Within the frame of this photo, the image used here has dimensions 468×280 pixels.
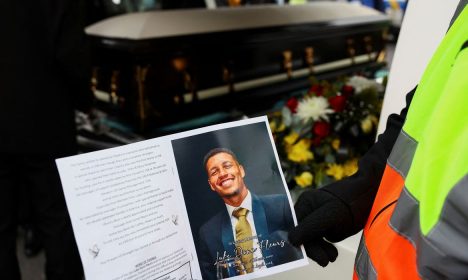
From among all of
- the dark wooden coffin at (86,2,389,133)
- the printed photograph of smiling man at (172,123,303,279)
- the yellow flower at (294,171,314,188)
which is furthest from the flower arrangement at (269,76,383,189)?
the printed photograph of smiling man at (172,123,303,279)

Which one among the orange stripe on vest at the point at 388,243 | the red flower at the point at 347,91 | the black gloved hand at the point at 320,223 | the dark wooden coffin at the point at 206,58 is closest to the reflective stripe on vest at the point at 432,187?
the orange stripe on vest at the point at 388,243

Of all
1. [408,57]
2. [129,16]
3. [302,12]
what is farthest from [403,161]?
[302,12]

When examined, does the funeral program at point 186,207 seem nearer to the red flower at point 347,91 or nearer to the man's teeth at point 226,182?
the man's teeth at point 226,182

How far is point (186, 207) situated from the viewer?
25.1 inches

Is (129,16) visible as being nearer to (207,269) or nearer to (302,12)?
(302,12)

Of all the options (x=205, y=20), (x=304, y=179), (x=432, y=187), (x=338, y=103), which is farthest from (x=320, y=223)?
(x=205, y=20)

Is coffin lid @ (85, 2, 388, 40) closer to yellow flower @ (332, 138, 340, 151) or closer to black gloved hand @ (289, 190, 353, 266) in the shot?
yellow flower @ (332, 138, 340, 151)

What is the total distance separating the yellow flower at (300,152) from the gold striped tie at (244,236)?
0.88 metres

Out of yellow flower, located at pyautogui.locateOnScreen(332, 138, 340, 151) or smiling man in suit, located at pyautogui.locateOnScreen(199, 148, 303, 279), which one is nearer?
smiling man in suit, located at pyautogui.locateOnScreen(199, 148, 303, 279)

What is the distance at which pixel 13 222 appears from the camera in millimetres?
1589

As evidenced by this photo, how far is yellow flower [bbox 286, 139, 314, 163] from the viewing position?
4.89ft

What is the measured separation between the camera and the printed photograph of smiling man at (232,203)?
25.3 inches

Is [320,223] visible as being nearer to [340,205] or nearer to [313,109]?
[340,205]

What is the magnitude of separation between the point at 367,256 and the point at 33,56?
4.75 feet
